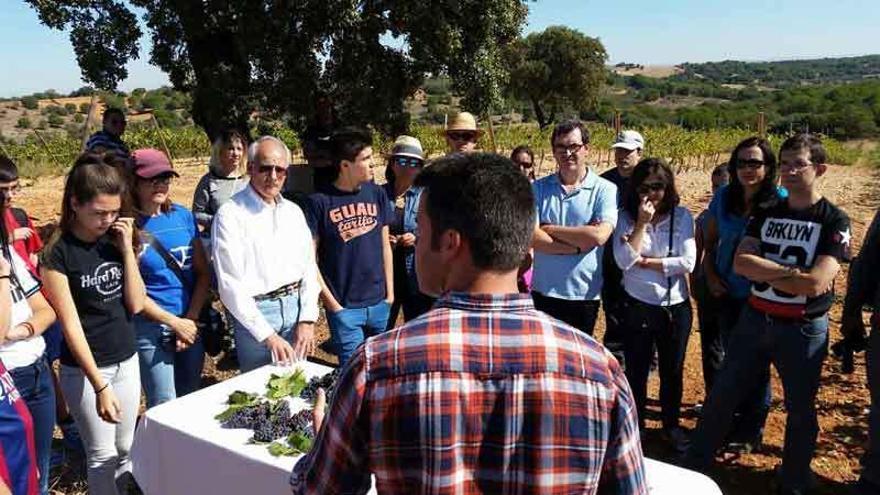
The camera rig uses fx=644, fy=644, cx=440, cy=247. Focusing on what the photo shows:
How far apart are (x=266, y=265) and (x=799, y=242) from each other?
8.22 feet

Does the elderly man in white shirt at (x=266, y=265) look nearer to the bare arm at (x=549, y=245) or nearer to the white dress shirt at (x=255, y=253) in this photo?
the white dress shirt at (x=255, y=253)

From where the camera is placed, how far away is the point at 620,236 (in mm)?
3697

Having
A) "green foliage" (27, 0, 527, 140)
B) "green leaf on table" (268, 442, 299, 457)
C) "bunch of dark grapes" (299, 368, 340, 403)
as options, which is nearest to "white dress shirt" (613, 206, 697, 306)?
"bunch of dark grapes" (299, 368, 340, 403)

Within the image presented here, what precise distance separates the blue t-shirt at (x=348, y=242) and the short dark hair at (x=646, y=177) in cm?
148

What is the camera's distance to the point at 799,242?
9.86 feet

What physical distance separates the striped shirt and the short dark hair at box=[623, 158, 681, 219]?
2.66 m

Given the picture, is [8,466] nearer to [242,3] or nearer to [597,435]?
[597,435]

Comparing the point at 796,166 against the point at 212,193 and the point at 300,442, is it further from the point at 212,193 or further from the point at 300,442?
the point at 212,193

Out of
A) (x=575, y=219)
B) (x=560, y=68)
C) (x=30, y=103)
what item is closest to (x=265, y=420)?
(x=575, y=219)

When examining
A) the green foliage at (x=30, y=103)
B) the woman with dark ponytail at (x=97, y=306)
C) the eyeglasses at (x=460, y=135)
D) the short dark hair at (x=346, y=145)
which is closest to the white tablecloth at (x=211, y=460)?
the woman with dark ponytail at (x=97, y=306)

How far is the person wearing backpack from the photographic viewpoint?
3107 millimetres

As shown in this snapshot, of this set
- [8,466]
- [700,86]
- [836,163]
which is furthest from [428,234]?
[700,86]

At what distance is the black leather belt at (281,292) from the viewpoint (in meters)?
3.09

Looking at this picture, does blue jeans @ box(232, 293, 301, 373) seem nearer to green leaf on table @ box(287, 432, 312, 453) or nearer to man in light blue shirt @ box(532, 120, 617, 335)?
green leaf on table @ box(287, 432, 312, 453)
